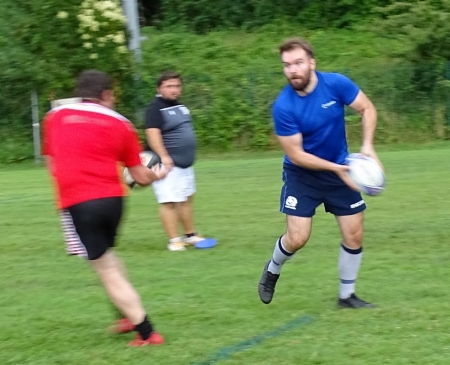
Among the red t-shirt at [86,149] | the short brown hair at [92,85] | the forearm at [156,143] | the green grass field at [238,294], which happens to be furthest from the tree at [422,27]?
the red t-shirt at [86,149]


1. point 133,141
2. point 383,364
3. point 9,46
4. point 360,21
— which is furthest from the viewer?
point 360,21

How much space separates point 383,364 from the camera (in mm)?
4711

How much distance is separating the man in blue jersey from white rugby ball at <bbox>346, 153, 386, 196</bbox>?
0.19 feet

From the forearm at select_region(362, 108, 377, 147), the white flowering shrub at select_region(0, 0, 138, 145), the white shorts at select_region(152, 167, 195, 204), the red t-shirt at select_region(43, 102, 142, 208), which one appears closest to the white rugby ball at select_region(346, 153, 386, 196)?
the forearm at select_region(362, 108, 377, 147)

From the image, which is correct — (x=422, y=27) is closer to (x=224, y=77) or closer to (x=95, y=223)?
(x=224, y=77)

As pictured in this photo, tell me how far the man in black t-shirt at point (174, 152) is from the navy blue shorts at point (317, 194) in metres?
2.74

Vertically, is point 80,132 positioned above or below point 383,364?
above

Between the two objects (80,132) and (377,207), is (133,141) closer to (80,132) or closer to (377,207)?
(80,132)

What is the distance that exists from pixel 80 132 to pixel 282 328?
1.85 m

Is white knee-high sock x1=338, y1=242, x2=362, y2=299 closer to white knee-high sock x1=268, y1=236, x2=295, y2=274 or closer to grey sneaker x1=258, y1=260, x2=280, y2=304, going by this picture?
white knee-high sock x1=268, y1=236, x2=295, y2=274

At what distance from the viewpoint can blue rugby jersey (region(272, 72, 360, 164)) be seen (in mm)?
5750

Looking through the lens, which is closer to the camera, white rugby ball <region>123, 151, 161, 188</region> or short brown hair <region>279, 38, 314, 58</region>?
short brown hair <region>279, 38, 314, 58</region>

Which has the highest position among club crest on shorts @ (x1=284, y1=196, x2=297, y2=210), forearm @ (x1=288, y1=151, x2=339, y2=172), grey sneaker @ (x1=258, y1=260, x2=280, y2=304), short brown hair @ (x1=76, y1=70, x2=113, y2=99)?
short brown hair @ (x1=76, y1=70, x2=113, y2=99)

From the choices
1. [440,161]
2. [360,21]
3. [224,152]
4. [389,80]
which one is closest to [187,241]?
[440,161]
